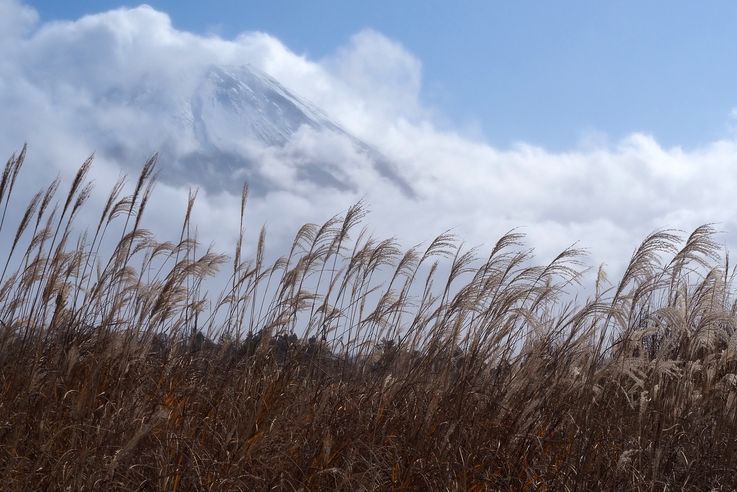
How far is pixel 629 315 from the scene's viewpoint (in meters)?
4.47

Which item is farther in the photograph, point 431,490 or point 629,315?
point 629,315

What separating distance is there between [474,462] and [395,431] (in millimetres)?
447

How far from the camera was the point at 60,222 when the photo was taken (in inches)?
209

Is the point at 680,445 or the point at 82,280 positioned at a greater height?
the point at 82,280

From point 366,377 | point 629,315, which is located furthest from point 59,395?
point 629,315

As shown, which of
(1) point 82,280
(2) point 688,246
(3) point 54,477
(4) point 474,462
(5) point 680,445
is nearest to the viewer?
(3) point 54,477

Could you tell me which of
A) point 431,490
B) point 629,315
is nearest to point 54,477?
point 431,490

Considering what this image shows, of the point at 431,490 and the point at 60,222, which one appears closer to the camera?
the point at 431,490

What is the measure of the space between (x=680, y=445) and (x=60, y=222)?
3.98 metres

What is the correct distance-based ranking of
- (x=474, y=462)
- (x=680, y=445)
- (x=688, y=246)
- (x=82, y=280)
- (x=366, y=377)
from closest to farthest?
(x=474, y=462), (x=680, y=445), (x=688, y=246), (x=366, y=377), (x=82, y=280)

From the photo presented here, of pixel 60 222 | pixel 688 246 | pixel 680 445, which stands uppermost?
pixel 688 246

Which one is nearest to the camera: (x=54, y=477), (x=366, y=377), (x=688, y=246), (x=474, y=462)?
(x=54, y=477)

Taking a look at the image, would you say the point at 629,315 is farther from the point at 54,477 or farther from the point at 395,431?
the point at 54,477

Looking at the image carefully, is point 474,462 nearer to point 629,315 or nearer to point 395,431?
point 395,431
